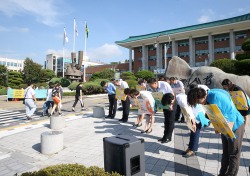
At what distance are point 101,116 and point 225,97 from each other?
7.99 m

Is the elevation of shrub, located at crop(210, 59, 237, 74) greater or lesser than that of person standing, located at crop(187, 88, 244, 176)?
greater

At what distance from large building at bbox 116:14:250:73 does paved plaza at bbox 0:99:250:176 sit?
3349 centimetres

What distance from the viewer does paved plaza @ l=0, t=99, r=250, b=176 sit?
454 cm

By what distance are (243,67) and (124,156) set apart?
18617 millimetres

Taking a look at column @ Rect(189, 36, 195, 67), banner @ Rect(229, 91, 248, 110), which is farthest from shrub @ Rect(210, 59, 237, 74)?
column @ Rect(189, 36, 195, 67)

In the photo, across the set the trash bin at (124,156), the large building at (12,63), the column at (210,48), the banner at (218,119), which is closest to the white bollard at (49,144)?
the trash bin at (124,156)

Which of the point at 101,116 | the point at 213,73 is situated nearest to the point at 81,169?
the point at 101,116

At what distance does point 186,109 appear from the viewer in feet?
15.0

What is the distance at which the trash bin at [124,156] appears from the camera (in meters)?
2.88

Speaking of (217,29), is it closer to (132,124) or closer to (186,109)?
(132,124)

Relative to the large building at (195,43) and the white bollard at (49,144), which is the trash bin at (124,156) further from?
the large building at (195,43)

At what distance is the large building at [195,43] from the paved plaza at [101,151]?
110 feet

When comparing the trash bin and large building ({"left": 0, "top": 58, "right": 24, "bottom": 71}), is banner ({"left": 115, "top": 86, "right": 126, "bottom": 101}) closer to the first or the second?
the trash bin

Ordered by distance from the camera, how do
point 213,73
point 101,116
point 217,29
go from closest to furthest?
1. point 101,116
2. point 213,73
3. point 217,29
